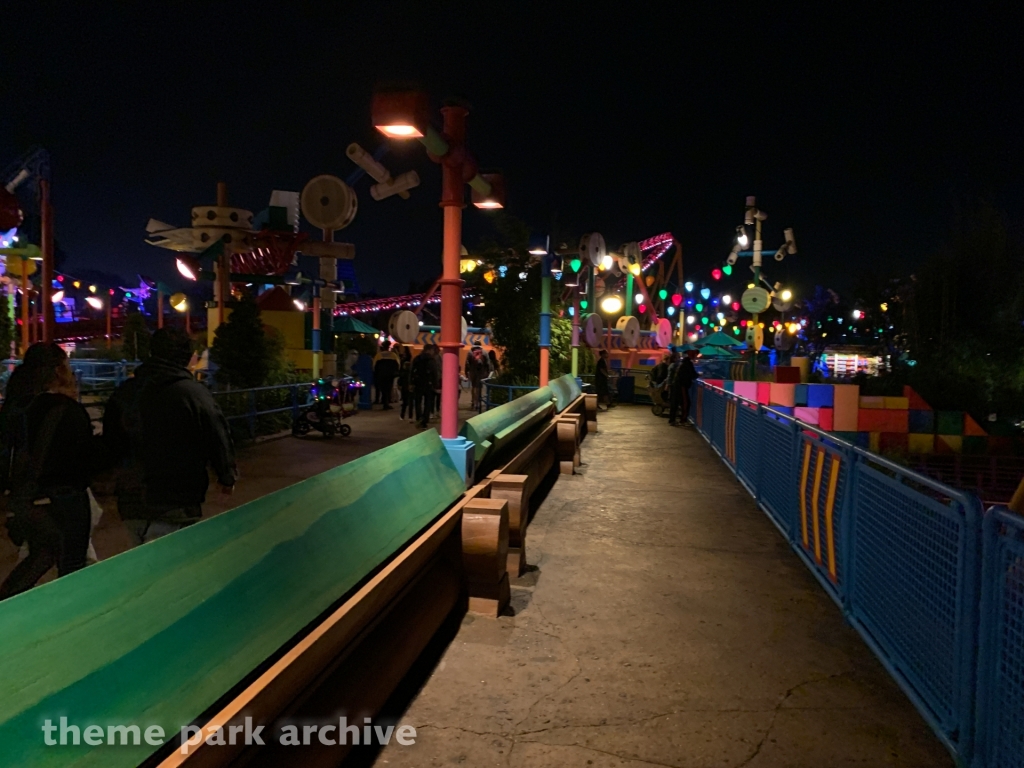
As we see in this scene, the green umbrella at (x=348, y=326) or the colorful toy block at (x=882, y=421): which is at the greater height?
the green umbrella at (x=348, y=326)

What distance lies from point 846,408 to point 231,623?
1206 centimetres

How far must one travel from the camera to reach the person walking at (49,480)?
4000 mm

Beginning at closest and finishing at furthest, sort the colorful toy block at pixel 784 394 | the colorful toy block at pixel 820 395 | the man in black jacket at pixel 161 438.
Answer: the man in black jacket at pixel 161 438 → the colorful toy block at pixel 820 395 → the colorful toy block at pixel 784 394

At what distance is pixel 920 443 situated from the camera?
11.7 metres

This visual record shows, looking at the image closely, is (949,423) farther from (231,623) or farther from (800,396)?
(231,623)

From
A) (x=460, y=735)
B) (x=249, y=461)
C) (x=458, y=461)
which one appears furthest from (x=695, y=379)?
(x=460, y=735)

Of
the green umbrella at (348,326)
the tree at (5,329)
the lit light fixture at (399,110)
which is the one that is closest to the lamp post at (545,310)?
the lit light fixture at (399,110)

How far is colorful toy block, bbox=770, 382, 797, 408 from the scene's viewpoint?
14.0 metres

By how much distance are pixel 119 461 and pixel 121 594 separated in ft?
6.93

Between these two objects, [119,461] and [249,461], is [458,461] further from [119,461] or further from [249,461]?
[249,461]

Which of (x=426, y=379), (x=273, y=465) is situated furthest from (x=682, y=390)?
(x=273, y=465)

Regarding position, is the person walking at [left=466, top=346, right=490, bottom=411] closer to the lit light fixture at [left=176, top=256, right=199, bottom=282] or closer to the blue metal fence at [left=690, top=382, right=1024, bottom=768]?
the lit light fixture at [left=176, top=256, right=199, bottom=282]

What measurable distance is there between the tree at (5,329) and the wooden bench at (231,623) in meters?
16.9

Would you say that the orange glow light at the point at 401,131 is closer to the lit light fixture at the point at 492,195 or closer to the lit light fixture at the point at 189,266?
the lit light fixture at the point at 492,195
